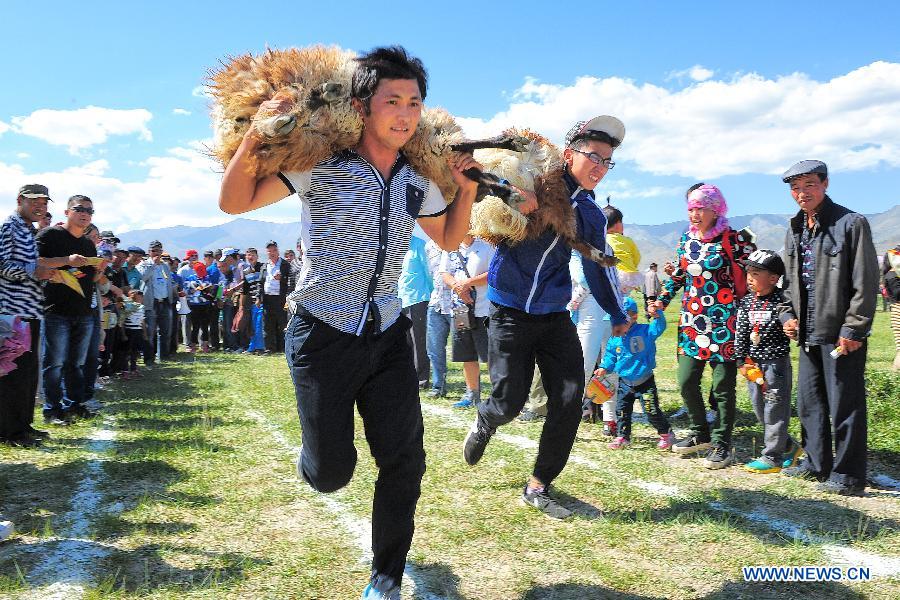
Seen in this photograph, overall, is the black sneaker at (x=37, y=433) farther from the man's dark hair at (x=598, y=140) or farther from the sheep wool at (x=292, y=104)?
the man's dark hair at (x=598, y=140)

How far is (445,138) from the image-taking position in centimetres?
322

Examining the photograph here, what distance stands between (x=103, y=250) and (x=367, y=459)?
7.15 metres

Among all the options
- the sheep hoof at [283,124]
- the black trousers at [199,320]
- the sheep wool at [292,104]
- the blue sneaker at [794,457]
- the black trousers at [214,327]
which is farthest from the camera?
the black trousers at [214,327]

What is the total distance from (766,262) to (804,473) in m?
1.74

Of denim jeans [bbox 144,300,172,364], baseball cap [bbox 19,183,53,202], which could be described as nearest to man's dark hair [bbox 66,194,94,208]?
baseball cap [bbox 19,183,53,202]

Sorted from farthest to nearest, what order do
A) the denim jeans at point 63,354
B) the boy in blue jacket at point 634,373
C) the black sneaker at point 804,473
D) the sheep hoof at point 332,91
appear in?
1. the denim jeans at point 63,354
2. the boy in blue jacket at point 634,373
3. the black sneaker at point 804,473
4. the sheep hoof at point 332,91

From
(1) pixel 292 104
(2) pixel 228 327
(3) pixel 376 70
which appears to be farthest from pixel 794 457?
(2) pixel 228 327

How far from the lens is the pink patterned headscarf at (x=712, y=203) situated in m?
5.52

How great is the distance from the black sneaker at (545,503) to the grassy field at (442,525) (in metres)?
0.08

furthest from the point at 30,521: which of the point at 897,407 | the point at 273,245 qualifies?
the point at 273,245

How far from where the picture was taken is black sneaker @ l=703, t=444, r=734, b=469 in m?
5.43

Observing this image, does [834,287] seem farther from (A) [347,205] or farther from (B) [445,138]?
(A) [347,205]

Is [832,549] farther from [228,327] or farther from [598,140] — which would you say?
[228,327]

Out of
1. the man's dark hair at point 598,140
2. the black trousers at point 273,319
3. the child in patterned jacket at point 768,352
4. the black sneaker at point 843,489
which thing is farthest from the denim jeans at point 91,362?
the black sneaker at point 843,489
